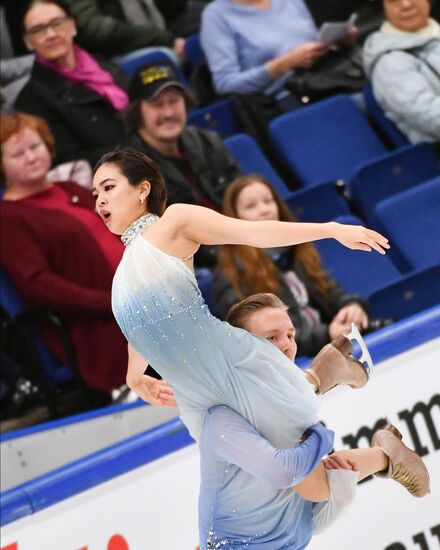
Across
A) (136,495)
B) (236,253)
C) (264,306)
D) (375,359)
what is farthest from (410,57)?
(264,306)

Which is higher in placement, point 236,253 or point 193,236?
point 193,236

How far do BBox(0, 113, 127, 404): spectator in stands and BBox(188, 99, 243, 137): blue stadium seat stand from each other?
132 cm

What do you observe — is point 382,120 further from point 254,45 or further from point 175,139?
point 175,139

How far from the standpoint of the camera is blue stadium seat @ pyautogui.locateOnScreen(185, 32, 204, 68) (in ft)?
23.7

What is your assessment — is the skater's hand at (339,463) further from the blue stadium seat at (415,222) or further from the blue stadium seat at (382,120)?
the blue stadium seat at (382,120)

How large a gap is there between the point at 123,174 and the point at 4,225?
236 centimetres

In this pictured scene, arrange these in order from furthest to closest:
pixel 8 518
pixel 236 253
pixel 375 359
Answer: pixel 236 253 < pixel 375 359 < pixel 8 518

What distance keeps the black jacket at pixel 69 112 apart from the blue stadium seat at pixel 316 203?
2.65 ft

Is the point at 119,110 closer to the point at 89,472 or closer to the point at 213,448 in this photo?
the point at 89,472

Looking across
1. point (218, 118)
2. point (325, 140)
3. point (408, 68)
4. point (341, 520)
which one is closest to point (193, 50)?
point (218, 118)

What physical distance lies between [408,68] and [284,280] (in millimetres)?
1813

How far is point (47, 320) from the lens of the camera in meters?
5.28

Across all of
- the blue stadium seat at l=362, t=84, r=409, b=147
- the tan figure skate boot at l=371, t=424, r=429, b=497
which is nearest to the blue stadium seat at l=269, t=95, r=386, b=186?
the blue stadium seat at l=362, t=84, r=409, b=147

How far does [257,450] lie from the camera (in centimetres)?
286
